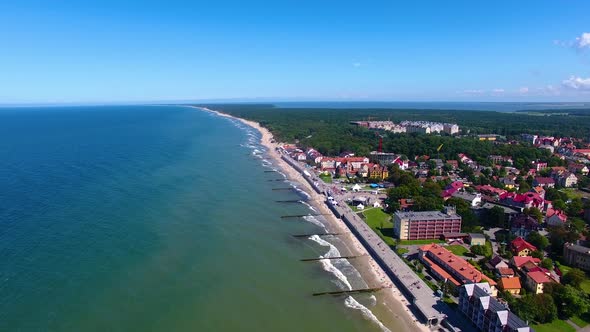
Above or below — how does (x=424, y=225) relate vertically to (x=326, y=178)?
above

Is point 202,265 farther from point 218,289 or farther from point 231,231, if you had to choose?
point 231,231

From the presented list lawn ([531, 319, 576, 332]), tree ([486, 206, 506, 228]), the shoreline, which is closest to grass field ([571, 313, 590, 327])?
lawn ([531, 319, 576, 332])

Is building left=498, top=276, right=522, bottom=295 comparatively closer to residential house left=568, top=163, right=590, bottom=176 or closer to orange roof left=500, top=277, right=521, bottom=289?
orange roof left=500, top=277, right=521, bottom=289

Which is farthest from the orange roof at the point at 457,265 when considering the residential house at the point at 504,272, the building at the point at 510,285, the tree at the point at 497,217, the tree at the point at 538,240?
the tree at the point at 497,217

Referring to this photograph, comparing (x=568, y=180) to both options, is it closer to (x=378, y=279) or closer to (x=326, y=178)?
(x=326, y=178)

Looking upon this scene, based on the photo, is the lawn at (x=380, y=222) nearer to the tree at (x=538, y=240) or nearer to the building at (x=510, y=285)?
the building at (x=510, y=285)


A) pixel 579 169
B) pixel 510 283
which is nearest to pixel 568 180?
pixel 579 169
